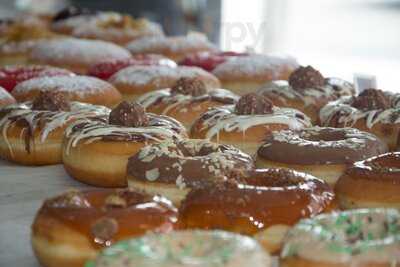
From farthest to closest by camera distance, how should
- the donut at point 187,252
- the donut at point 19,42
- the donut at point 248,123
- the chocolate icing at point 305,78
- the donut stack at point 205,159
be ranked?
the donut at point 19,42
the chocolate icing at point 305,78
the donut at point 248,123
the donut stack at point 205,159
the donut at point 187,252

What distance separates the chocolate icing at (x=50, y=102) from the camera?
269 centimetres

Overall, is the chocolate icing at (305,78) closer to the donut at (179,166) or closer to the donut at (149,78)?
the donut at (149,78)

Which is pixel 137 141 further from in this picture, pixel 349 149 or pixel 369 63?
pixel 369 63

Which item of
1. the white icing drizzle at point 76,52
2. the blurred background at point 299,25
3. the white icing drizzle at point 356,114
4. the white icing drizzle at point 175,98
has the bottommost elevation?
the blurred background at point 299,25

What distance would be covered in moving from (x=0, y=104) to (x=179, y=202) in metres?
1.27

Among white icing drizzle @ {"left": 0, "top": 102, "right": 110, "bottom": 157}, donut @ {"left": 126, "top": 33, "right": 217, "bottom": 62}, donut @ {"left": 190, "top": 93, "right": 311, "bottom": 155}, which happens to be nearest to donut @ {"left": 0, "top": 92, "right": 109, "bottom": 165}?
white icing drizzle @ {"left": 0, "top": 102, "right": 110, "bottom": 157}

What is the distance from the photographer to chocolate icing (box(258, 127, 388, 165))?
217 centimetres

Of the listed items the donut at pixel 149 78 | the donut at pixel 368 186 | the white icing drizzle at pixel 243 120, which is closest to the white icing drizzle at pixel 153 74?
the donut at pixel 149 78

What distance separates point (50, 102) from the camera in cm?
270

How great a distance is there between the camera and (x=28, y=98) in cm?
313

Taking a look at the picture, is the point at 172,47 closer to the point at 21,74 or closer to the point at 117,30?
the point at 117,30

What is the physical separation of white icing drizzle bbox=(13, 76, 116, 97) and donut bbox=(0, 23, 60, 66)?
Result: 4.28 feet

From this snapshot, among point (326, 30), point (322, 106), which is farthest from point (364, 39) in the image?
point (322, 106)

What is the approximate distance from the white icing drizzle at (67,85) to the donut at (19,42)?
1.31 m
